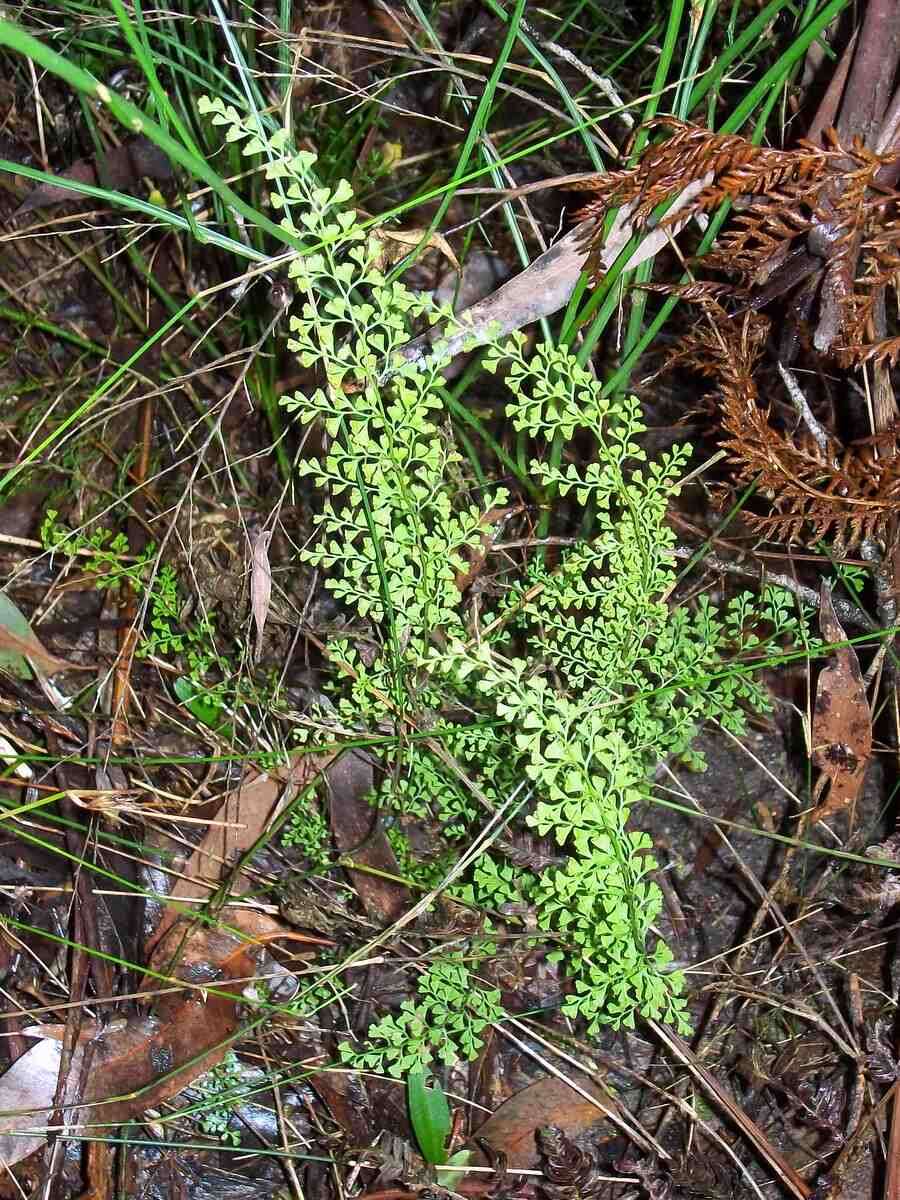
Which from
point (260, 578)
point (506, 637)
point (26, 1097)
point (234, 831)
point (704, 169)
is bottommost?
point (26, 1097)

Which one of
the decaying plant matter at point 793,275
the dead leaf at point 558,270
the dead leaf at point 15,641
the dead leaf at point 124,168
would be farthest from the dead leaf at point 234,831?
the dead leaf at point 124,168

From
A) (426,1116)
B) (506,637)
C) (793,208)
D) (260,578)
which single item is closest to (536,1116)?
(426,1116)

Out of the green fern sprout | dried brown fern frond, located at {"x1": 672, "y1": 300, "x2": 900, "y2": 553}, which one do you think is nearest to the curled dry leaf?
the green fern sprout

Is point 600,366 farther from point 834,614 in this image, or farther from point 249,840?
point 249,840

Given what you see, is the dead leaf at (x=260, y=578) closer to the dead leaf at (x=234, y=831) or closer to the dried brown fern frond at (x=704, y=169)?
the dead leaf at (x=234, y=831)

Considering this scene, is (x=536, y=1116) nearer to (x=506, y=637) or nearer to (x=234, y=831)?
(x=234, y=831)
